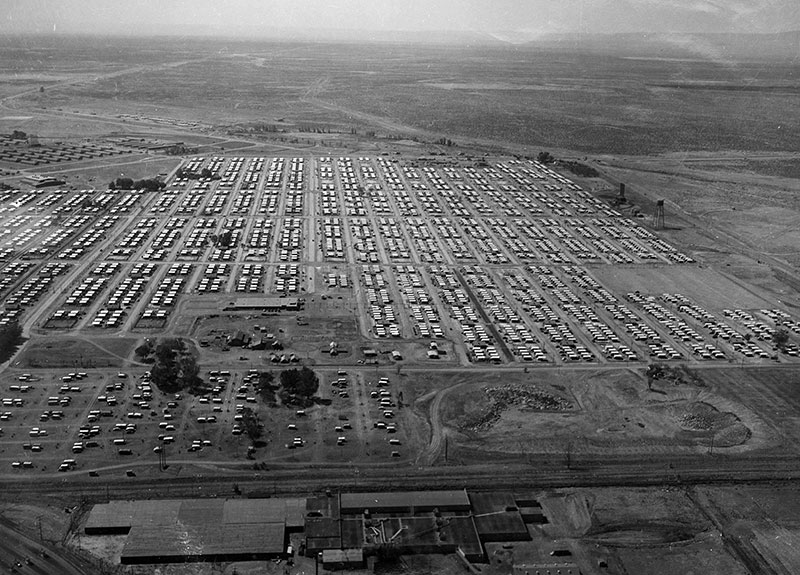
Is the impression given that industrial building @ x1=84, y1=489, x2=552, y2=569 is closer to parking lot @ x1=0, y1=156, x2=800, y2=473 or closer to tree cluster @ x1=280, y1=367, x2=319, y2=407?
parking lot @ x1=0, y1=156, x2=800, y2=473

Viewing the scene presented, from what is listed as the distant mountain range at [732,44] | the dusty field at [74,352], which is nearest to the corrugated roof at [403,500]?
the dusty field at [74,352]

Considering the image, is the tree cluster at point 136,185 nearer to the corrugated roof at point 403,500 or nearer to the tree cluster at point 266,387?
the tree cluster at point 266,387

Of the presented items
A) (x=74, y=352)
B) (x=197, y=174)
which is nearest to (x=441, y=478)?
(x=74, y=352)

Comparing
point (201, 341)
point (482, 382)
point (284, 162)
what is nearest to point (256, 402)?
point (201, 341)

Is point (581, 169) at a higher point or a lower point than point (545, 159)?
lower

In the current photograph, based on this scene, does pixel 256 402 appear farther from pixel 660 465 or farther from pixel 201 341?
pixel 660 465

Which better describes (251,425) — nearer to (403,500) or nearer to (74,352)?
(403,500)

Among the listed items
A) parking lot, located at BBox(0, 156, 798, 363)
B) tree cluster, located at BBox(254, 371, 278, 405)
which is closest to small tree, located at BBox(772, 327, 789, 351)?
parking lot, located at BBox(0, 156, 798, 363)
